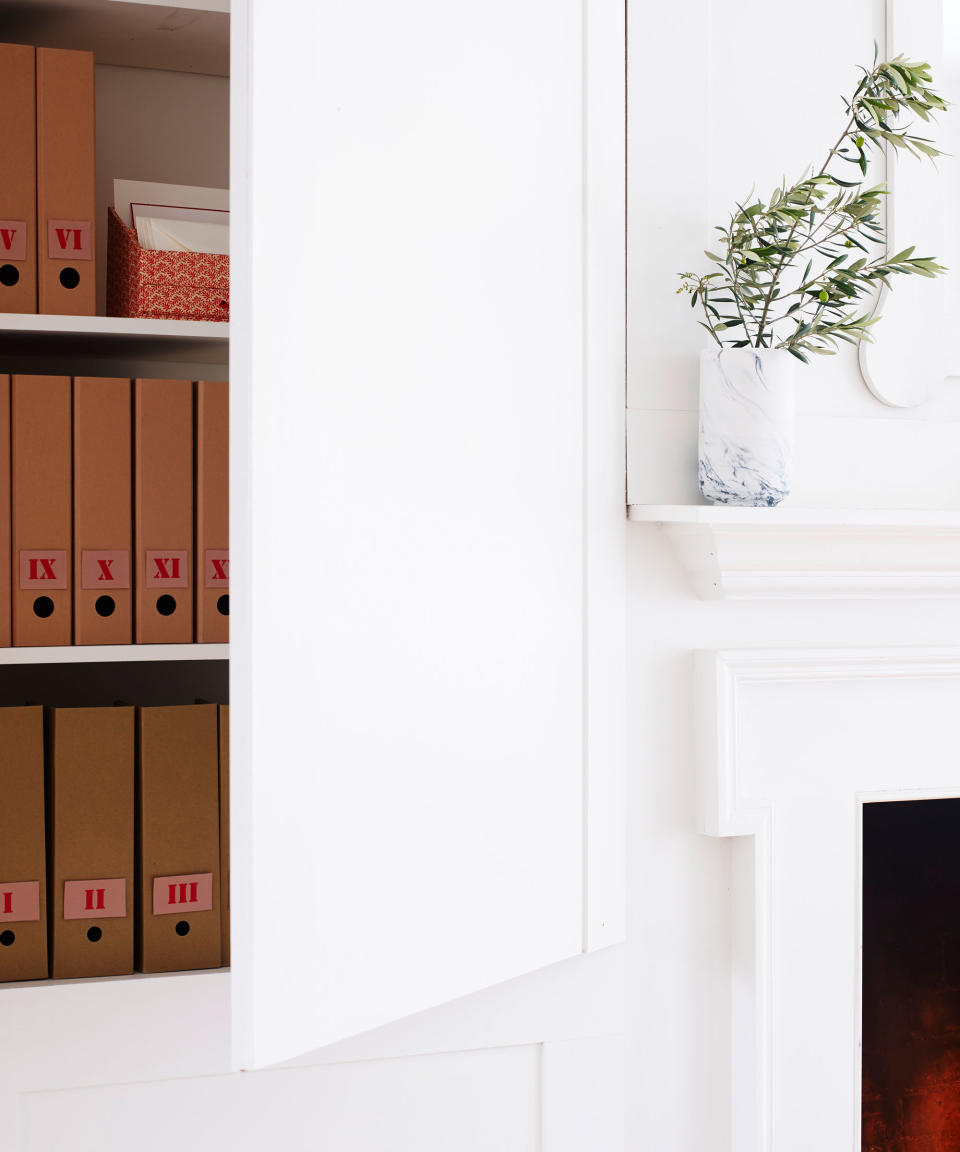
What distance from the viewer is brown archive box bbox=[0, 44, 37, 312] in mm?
1135

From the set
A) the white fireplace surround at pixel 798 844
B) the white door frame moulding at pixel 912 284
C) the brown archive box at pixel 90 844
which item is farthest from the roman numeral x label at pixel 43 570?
the white door frame moulding at pixel 912 284

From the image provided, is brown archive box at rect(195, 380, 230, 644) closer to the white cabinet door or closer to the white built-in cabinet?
the white built-in cabinet

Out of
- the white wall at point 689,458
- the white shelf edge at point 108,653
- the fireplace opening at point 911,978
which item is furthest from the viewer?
the fireplace opening at point 911,978

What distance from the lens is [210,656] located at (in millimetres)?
1152

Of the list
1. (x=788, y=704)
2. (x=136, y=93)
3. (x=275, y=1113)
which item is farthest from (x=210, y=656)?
(x=136, y=93)

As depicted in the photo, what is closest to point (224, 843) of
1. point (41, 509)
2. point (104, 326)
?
point (41, 509)

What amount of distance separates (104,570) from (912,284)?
1032mm

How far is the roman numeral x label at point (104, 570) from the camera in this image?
1144 mm

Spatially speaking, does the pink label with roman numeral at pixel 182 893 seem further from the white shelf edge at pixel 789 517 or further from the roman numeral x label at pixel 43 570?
the white shelf edge at pixel 789 517

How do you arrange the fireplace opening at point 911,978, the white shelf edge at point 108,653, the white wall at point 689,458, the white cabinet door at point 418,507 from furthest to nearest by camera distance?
the fireplace opening at point 911,978, the white wall at point 689,458, the white shelf edge at point 108,653, the white cabinet door at point 418,507

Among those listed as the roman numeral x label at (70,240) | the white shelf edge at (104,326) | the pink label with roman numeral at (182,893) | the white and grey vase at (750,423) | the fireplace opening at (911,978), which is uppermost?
the roman numeral x label at (70,240)

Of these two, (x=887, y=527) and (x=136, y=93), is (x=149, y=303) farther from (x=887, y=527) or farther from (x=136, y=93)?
(x=887, y=527)

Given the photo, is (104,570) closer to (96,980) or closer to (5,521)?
(5,521)

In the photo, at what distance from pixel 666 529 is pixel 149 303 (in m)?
0.64
